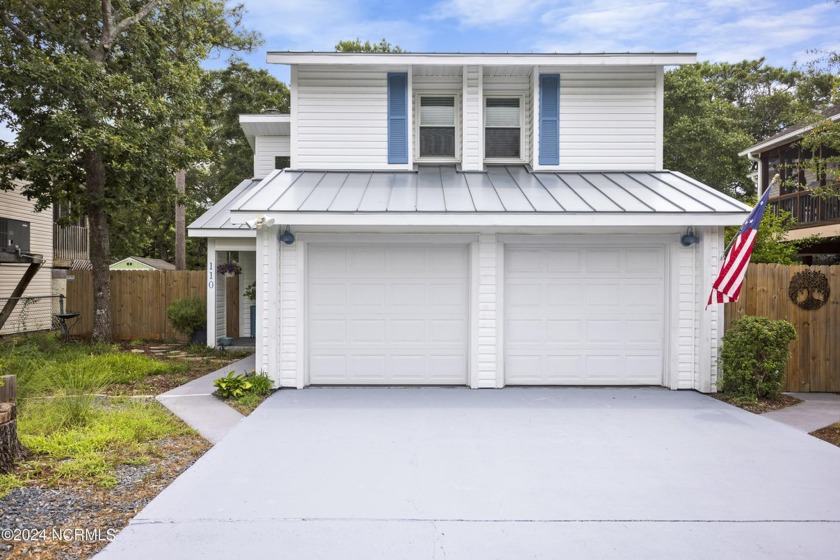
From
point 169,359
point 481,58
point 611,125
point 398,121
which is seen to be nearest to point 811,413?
point 611,125

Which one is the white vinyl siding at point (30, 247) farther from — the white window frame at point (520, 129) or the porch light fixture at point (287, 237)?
the white window frame at point (520, 129)

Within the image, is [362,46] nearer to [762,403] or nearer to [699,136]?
[699,136]

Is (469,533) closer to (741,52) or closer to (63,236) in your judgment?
(63,236)

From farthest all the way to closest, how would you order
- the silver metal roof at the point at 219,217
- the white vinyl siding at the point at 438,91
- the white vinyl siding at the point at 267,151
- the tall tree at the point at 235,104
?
the tall tree at the point at 235,104
the white vinyl siding at the point at 267,151
the silver metal roof at the point at 219,217
the white vinyl siding at the point at 438,91

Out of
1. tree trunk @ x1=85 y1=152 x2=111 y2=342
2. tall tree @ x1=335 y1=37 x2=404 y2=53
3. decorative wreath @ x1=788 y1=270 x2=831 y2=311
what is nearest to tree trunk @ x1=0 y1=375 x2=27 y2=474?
tree trunk @ x1=85 y1=152 x2=111 y2=342

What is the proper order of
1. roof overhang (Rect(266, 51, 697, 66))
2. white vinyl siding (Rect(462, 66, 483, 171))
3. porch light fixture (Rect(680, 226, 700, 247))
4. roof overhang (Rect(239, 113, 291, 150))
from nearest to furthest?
porch light fixture (Rect(680, 226, 700, 247)) → roof overhang (Rect(266, 51, 697, 66)) → white vinyl siding (Rect(462, 66, 483, 171)) → roof overhang (Rect(239, 113, 291, 150))

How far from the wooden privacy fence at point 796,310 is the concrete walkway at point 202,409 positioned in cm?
713

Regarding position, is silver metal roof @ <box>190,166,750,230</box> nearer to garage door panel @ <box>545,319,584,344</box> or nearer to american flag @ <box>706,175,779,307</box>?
american flag @ <box>706,175,779,307</box>

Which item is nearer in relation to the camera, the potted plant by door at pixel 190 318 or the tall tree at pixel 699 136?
the potted plant by door at pixel 190 318

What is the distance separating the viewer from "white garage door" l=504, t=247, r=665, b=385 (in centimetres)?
855

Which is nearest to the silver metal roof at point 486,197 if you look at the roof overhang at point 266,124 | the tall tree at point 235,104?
the roof overhang at point 266,124

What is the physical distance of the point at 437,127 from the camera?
10461 mm

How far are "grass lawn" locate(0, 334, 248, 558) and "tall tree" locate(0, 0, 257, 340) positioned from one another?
4.74 metres

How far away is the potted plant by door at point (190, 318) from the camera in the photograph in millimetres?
13445
